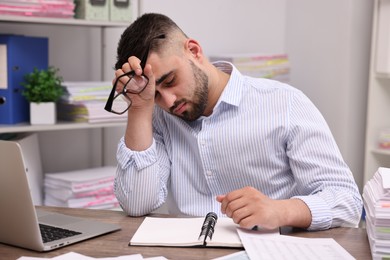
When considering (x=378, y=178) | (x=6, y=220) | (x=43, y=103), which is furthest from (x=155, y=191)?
(x=43, y=103)

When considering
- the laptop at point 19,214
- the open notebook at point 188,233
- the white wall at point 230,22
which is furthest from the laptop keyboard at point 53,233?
the white wall at point 230,22

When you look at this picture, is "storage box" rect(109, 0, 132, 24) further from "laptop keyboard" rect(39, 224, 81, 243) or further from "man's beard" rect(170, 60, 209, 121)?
"laptop keyboard" rect(39, 224, 81, 243)

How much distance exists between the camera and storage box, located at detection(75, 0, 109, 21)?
256cm

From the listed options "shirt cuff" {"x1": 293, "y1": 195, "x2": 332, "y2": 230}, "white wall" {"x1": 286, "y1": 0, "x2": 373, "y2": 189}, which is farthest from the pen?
"white wall" {"x1": 286, "y1": 0, "x2": 373, "y2": 189}

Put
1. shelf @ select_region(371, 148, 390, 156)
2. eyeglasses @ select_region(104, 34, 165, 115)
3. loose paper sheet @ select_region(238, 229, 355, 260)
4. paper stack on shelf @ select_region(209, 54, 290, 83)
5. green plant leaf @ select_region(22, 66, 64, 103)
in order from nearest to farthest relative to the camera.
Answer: loose paper sheet @ select_region(238, 229, 355, 260) < eyeglasses @ select_region(104, 34, 165, 115) < green plant leaf @ select_region(22, 66, 64, 103) < shelf @ select_region(371, 148, 390, 156) < paper stack on shelf @ select_region(209, 54, 290, 83)

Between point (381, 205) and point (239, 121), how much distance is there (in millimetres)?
599

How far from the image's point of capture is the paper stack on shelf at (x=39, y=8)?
236 cm

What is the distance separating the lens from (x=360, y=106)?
10.6ft

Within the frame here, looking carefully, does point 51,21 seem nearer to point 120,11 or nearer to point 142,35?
point 120,11

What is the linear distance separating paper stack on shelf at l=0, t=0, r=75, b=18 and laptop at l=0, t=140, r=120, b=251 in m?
1.32

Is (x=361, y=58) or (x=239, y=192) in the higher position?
(x=361, y=58)

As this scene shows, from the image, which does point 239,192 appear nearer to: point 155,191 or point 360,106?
point 155,191

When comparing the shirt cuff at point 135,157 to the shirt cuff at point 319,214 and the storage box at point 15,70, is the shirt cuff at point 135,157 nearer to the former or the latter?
the shirt cuff at point 319,214

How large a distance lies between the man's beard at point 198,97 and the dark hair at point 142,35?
0.12 meters
